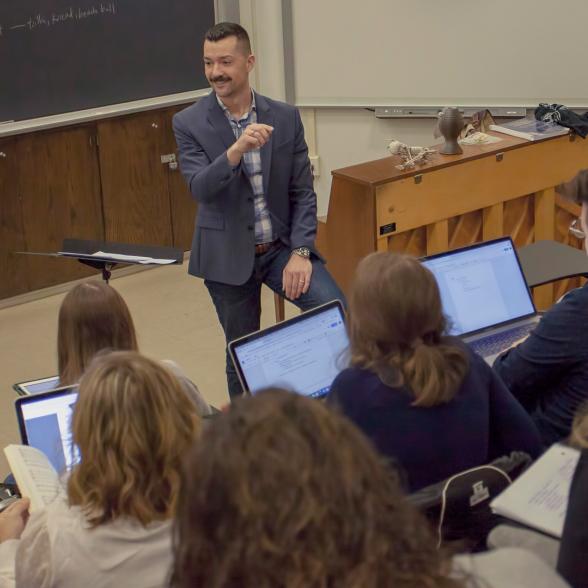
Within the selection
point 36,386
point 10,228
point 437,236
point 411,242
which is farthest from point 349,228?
point 10,228

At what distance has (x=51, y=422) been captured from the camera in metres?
2.59

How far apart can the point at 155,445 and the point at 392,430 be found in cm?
61

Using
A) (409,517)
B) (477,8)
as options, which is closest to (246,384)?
(409,517)

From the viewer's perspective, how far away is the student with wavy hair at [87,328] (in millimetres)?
2668

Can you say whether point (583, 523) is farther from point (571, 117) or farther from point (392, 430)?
point (571, 117)

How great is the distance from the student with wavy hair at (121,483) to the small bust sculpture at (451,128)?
2.98 meters

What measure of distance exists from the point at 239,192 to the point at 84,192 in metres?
2.36

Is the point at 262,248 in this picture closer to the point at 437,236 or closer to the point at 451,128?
the point at 437,236

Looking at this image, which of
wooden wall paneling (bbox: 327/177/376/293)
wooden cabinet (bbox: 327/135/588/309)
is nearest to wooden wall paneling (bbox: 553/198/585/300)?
wooden cabinet (bbox: 327/135/588/309)

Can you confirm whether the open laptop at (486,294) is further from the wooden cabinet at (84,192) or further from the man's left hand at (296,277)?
the wooden cabinet at (84,192)

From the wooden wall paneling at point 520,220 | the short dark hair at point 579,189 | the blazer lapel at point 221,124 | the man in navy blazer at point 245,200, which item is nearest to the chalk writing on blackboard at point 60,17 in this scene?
the man in navy blazer at point 245,200

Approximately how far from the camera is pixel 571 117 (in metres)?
4.93

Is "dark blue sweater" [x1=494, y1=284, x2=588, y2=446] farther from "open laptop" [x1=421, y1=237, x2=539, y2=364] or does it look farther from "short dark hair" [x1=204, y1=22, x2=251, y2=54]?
"short dark hair" [x1=204, y1=22, x2=251, y2=54]

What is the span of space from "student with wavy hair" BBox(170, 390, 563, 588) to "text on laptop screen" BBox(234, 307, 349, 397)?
154cm
